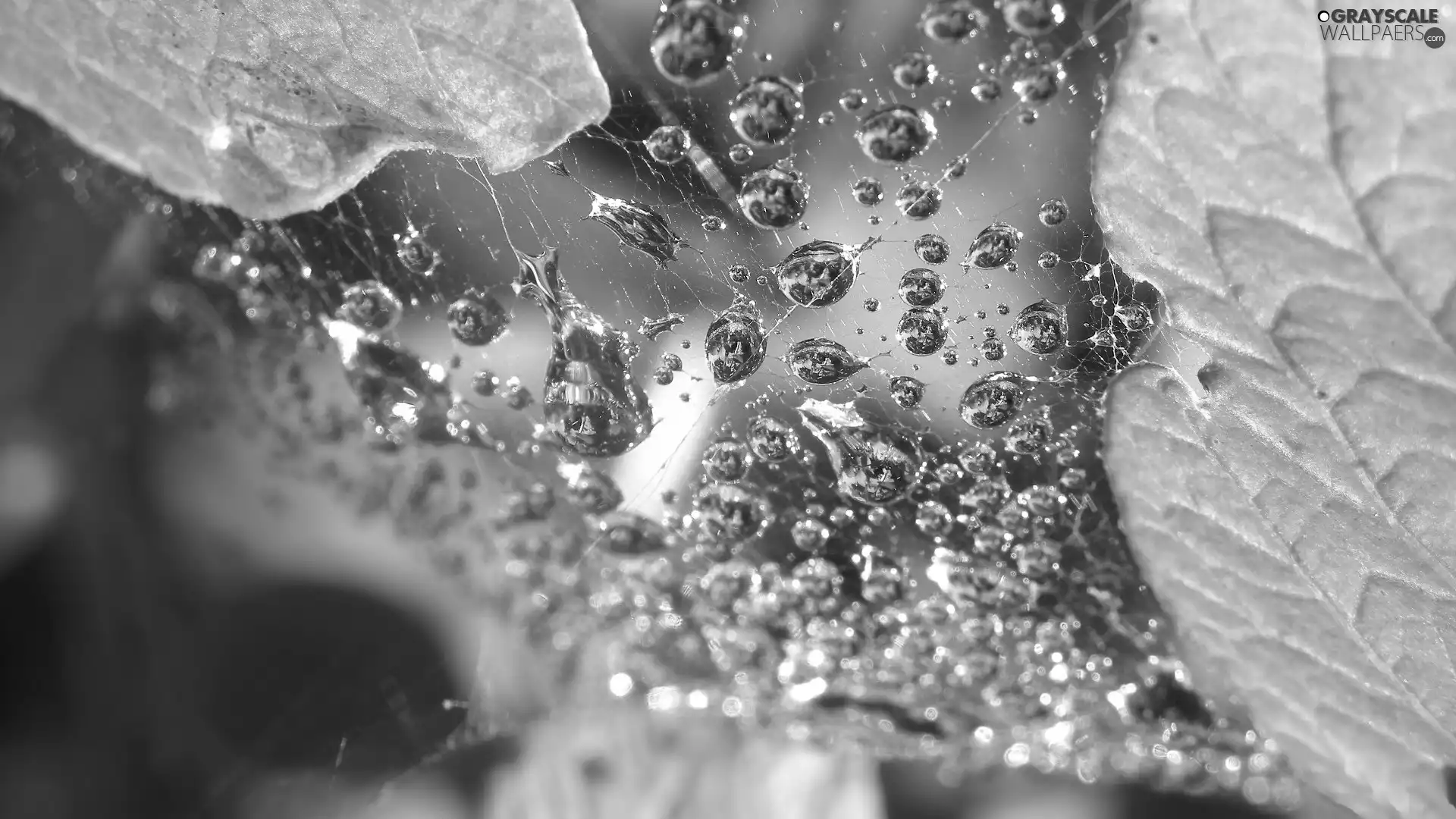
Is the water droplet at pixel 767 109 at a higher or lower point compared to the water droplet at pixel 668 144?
higher

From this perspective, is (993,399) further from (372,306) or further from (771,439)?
(372,306)

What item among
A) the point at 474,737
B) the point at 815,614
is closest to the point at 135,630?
the point at 474,737

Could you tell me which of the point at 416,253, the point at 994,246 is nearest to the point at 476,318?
the point at 416,253

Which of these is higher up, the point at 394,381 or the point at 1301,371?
the point at 1301,371

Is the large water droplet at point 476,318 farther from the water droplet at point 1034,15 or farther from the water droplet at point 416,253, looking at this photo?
the water droplet at point 1034,15

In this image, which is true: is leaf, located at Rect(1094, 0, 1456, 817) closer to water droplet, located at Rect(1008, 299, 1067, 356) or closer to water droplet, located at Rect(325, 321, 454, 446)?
water droplet, located at Rect(1008, 299, 1067, 356)

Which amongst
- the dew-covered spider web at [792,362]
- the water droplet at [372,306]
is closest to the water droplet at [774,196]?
the dew-covered spider web at [792,362]
